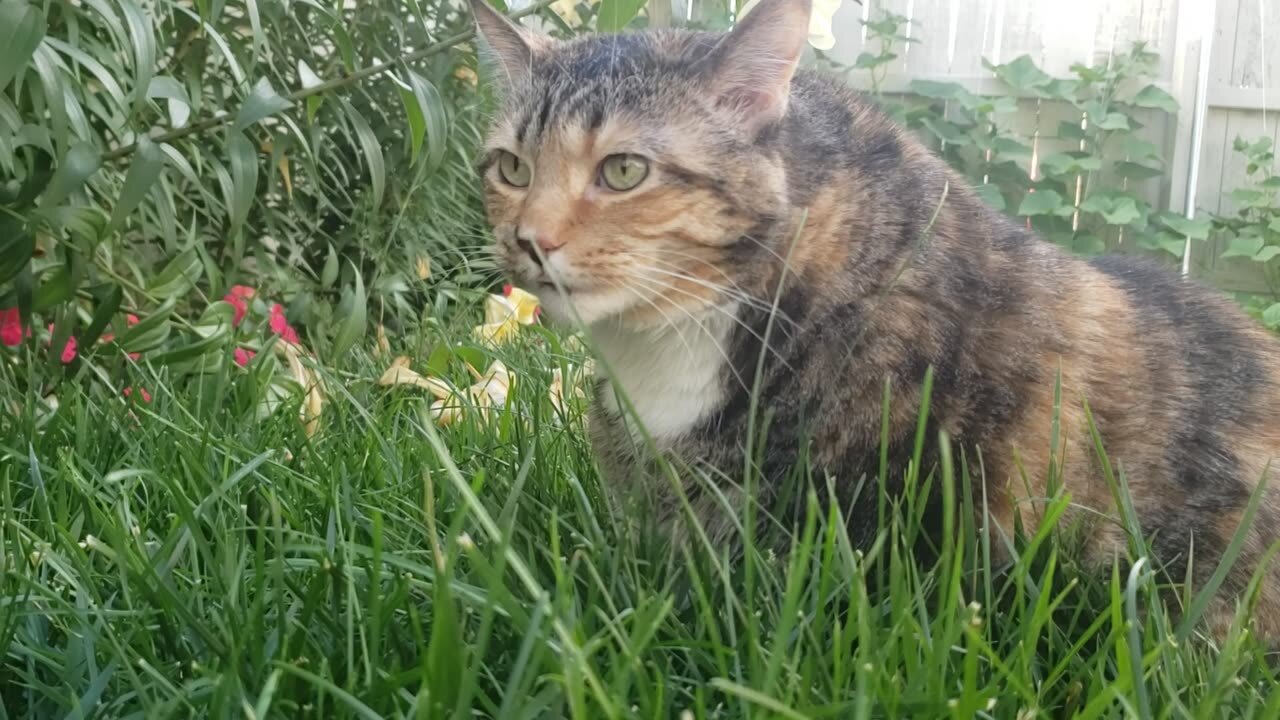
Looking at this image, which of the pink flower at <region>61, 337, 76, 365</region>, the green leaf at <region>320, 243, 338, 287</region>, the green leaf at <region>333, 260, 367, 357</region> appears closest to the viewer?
the pink flower at <region>61, 337, 76, 365</region>

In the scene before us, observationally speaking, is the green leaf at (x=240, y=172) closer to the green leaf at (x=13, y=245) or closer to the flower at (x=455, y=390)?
the green leaf at (x=13, y=245)

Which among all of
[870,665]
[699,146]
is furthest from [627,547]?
[699,146]

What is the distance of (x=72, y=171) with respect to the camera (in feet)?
4.04

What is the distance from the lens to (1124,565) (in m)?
1.01

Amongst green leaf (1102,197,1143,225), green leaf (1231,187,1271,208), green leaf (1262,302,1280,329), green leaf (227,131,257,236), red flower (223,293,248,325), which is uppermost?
green leaf (227,131,257,236)

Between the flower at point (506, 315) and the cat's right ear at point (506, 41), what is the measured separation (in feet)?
2.80

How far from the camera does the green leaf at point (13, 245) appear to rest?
4.32 ft

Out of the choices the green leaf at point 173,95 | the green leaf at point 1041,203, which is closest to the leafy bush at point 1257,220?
the green leaf at point 1041,203

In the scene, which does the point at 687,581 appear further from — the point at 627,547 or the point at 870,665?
the point at 870,665

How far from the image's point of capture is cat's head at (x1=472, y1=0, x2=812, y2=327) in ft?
3.63

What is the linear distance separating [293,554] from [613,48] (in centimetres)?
63

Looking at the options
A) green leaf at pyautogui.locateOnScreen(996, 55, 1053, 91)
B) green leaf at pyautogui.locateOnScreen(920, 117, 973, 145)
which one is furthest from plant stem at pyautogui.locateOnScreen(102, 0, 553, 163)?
green leaf at pyautogui.locateOnScreen(996, 55, 1053, 91)

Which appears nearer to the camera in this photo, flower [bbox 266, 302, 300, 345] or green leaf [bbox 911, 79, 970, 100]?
flower [bbox 266, 302, 300, 345]

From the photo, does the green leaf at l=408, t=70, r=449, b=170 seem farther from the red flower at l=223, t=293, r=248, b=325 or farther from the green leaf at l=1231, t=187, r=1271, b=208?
the green leaf at l=1231, t=187, r=1271, b=208
